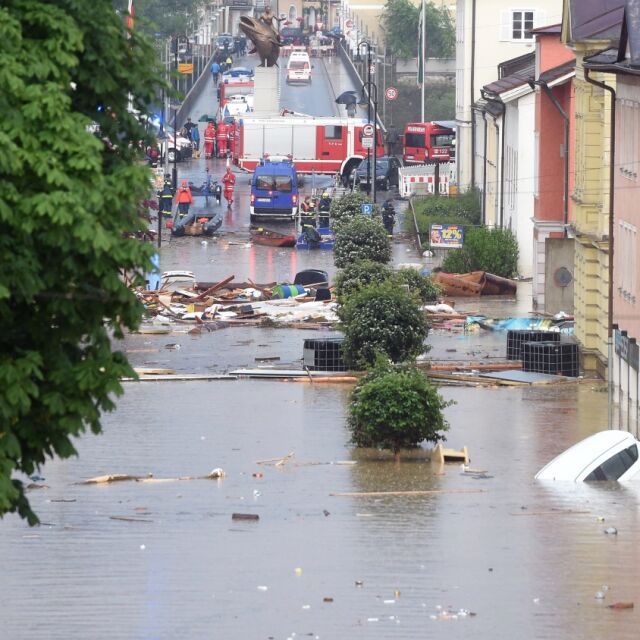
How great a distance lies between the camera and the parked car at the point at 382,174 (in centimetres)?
7731

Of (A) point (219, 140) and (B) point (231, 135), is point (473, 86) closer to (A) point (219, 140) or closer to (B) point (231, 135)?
(B) point (231, 135)

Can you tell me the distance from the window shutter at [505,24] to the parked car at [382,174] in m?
8.91

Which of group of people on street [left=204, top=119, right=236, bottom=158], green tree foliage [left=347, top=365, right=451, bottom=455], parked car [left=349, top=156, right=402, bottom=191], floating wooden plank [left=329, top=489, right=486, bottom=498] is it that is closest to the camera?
floating wooden plank [left=329, top=489, right=486, bottom=498]

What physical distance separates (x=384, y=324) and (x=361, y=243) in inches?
662

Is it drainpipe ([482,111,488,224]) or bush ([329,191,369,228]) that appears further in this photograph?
drainpipe ([482,111,488,224])

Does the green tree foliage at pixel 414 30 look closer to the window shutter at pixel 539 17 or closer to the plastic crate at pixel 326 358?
the window shutter at pixel 539 17

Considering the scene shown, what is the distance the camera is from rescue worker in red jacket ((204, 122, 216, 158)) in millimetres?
89000

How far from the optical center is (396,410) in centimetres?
2467

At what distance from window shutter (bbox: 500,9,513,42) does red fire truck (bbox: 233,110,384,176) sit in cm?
1162

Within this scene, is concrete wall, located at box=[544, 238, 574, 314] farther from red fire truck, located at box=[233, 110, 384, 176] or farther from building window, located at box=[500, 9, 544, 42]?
red fire truck, located at box=[233, 110, 384, 176]

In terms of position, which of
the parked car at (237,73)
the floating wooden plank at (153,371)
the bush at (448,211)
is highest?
the parked car at (237,73)

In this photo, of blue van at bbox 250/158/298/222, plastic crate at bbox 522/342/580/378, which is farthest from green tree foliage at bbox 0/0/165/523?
blue van at bbox 250/158/298/222

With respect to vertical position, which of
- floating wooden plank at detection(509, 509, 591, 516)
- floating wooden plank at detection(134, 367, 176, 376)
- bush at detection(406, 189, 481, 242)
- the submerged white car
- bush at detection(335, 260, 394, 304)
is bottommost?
floating wooden plank at detection(134, 367, 176, 376)

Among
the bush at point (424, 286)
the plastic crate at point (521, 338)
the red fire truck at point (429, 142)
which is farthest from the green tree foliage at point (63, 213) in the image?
the red fire truck at point (429, 142)
